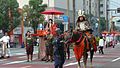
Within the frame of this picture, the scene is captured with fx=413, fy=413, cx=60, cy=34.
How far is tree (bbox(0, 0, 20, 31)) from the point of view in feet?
190

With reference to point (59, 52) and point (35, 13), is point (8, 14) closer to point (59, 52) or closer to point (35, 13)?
point (35, 13)

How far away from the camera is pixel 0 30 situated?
203 feet

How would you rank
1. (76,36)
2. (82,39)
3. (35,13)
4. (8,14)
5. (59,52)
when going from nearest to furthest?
(59,52) → (76,36) → (82,39) → (8,14) → (35,13)

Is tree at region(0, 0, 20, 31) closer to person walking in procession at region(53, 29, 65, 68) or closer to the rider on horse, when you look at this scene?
the rider on horse

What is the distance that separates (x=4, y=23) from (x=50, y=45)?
118 ft

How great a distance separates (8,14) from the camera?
58.7m

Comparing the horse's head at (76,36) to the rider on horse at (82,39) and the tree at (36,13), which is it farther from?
the tree at (36,13)

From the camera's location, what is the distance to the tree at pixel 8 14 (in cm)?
5803

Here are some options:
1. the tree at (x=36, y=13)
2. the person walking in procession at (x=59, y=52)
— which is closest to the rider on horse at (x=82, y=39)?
the person walking in procession at (x=59, y=52)

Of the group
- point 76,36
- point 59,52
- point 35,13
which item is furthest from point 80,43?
point 35,13

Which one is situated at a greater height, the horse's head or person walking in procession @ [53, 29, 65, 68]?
the horse's head

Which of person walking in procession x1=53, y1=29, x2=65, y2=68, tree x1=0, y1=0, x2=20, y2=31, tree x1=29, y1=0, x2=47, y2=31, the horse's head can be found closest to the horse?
the horse's head

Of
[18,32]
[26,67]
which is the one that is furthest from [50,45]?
[18,32]

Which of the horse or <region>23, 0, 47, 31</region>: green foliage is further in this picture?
<region>23, 0, 47, 31</region>: green foliage
